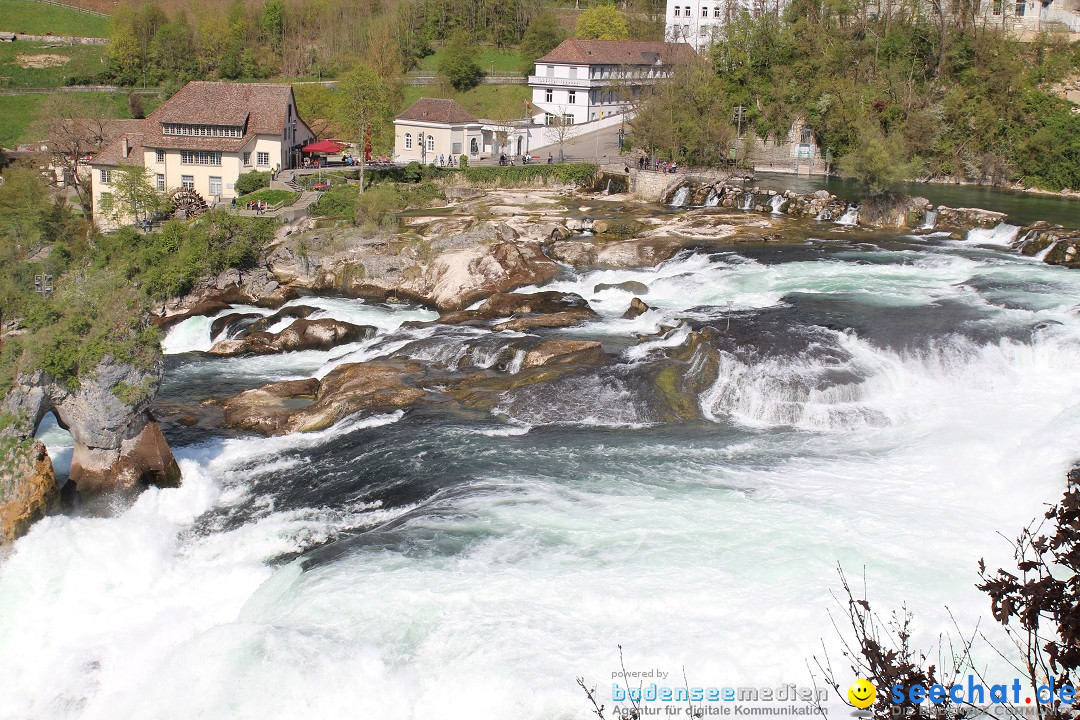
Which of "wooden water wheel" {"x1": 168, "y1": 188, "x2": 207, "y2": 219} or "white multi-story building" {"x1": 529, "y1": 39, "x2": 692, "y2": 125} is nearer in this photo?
"wooden water wheel" {"x1": 168, "y1": 188, "x2": 207, "y2": 219}

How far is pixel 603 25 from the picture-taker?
305 feet

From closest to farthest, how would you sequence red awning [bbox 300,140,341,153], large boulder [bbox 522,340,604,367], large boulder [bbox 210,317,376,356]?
large boulder [bbox 522,340,604,367]
large boulder [bbox 210,317,376,356]
red awning [bbox 300,140,341,153]

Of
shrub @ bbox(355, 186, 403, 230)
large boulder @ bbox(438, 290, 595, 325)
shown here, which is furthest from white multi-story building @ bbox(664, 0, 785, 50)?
large boulder @ bbox(438, 290, 595, 325)

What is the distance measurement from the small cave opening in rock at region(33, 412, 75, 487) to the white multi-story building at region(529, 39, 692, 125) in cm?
5652

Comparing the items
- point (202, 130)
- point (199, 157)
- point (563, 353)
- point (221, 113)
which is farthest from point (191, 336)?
point (221, 113)

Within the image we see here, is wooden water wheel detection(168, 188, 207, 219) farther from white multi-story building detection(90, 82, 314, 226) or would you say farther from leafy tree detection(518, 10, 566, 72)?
leafy tree detection(518, 10, 566, 72)

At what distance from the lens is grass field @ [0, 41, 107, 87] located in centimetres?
8694

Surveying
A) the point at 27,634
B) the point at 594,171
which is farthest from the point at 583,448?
the point at 594,171

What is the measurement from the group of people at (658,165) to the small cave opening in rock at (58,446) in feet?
131

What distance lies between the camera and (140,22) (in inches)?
3654

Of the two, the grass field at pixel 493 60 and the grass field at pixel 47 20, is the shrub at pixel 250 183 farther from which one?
the grass field at pixel 47 20

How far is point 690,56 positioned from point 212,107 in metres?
37.3

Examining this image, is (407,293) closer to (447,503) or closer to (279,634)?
(447,503)

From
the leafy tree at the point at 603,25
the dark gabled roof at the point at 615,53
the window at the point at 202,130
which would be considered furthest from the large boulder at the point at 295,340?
the leafy tree at the point at 603,25
